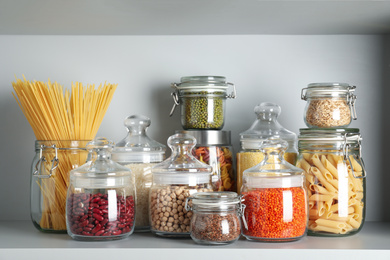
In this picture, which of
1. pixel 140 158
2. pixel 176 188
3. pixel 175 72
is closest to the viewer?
pixel 176 188

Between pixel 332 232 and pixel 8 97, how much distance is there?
0.88 meters

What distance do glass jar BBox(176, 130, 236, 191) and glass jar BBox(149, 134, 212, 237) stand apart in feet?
0.28

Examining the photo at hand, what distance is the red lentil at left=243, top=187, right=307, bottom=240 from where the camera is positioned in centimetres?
102

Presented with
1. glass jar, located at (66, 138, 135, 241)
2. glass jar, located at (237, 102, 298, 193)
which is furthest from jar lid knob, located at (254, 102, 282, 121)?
glass jar, located at (66, 138, 135, 241)

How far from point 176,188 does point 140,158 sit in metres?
0.15

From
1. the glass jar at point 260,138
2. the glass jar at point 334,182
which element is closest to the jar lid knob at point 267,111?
the glass jar at point 260,138

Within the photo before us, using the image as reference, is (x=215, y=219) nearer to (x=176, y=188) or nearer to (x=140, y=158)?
(x=176, y=188)

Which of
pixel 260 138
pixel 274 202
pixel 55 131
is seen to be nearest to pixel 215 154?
pixel 260 138

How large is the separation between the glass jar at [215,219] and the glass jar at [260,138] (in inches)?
8.0

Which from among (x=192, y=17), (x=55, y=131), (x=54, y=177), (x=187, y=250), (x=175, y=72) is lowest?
(x=187, y=250)

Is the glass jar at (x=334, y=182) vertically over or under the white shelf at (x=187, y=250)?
over

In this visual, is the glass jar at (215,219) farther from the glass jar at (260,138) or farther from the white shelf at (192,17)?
the white shelf at (192,17)

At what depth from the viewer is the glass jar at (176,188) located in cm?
107

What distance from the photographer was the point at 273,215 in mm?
1019
